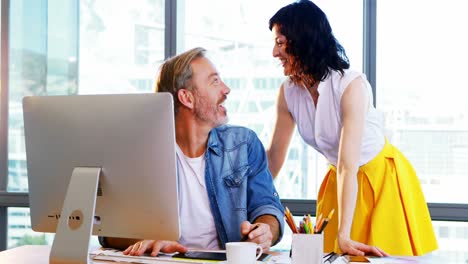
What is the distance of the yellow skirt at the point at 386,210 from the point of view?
2631mm

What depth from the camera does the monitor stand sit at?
1608 millimetres

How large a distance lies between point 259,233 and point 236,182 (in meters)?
0.32

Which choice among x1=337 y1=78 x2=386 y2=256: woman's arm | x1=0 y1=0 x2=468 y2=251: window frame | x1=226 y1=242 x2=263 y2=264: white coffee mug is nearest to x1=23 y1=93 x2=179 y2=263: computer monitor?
x1=226 y1=242 x2=263 y2=264: white coffee mug

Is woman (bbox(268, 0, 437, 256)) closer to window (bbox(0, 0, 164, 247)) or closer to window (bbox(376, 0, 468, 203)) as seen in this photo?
window (bbox(376, 0, 468, 203))

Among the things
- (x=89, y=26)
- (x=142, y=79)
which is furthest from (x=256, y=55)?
(x=89, y=26)

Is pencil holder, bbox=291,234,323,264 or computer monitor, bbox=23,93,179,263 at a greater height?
Answer: computer monitor, bbox=23,93,179,263

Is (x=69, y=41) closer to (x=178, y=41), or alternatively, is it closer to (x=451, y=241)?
(x=178, y=41)

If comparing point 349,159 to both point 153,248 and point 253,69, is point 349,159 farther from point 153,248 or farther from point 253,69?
point 253,69

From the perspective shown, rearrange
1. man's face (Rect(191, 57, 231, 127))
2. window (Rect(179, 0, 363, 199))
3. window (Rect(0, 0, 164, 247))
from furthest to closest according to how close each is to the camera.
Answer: window (Rect(0, 0, 164, 247)) → window (Rect(179, 0, 363, 199)) → man's face (Rect(191, 57, 231, 127))

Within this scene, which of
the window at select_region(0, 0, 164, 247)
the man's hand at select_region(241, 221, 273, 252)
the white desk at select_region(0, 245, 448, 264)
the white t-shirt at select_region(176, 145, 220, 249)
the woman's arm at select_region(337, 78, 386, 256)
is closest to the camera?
the white desk at select_region(0, 245, 448, 264)

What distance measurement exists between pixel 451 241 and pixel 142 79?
197cm

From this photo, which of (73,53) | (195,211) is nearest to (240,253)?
(195,211)

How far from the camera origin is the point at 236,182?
2230mm

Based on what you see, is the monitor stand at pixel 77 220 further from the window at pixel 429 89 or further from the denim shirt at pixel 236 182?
the window at pixel 429 89
